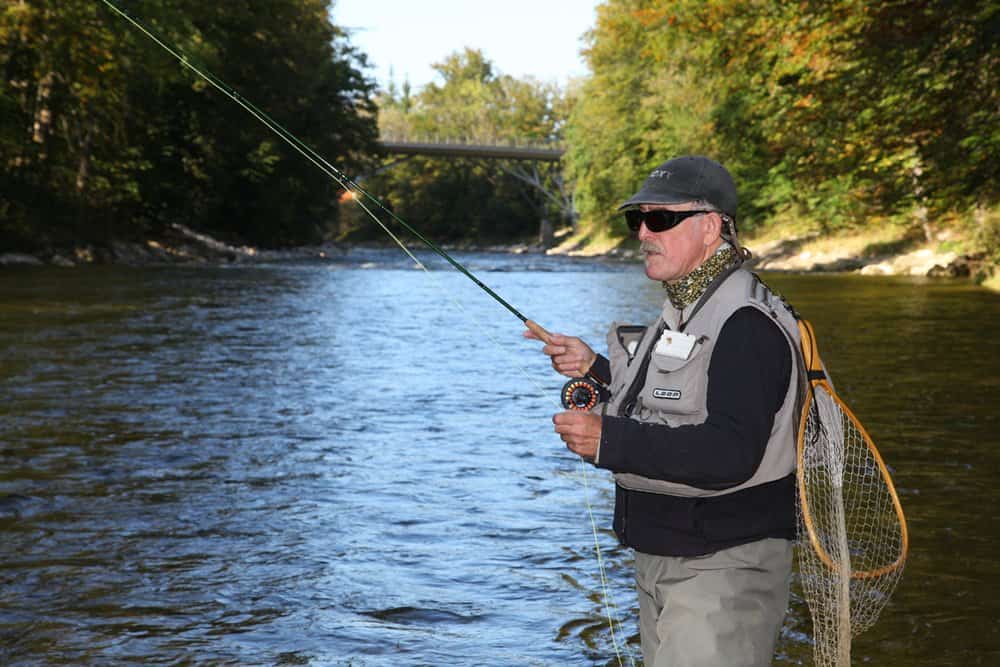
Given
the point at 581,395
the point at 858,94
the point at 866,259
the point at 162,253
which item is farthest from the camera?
the point at 162,253

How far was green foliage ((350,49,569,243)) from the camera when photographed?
360 ft

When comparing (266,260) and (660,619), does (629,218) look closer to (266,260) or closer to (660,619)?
(660,619)

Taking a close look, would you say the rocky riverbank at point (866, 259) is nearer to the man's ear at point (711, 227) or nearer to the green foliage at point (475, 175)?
the man's ear at point (711, 227)

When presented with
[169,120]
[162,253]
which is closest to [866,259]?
[162,253]

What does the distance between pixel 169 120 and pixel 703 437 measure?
161ft

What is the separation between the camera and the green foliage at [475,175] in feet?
360

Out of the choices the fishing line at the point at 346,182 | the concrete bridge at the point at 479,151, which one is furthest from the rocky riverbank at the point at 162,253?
the concrete bridge at the point at 479,151

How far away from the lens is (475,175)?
114500 millimetres

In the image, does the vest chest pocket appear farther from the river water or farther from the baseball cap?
the river water

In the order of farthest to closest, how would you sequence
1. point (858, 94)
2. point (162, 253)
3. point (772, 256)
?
point (772, 256) < point (162, 253) < point (858, 94)

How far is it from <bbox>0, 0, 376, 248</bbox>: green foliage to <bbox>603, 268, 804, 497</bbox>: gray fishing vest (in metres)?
25.7

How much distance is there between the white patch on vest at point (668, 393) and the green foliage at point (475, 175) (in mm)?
98659

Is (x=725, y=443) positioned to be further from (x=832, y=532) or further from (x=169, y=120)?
(x=169, y=120)

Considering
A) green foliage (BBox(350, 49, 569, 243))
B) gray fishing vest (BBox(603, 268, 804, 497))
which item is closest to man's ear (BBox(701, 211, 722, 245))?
gray fishing vest (BBox(603, 268, 804, 497))
